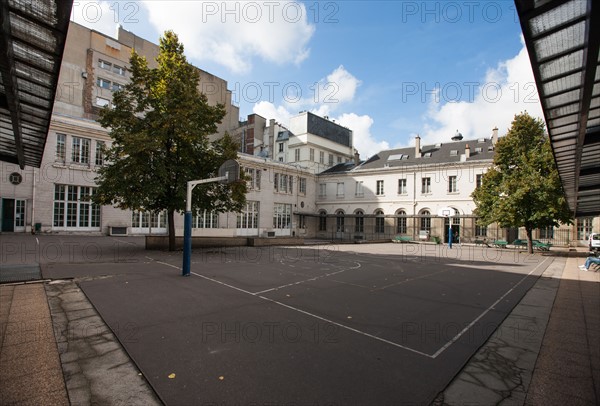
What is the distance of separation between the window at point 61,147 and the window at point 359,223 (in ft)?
112

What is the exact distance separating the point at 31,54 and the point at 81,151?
27.8 m

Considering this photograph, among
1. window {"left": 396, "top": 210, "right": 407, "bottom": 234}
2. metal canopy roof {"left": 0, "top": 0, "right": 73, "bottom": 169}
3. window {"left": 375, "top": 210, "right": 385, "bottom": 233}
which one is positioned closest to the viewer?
metal canopy roof {"left": 0, "top": 0, "right": 73, "bottom": 169}

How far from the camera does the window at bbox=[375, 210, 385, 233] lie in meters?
44.0

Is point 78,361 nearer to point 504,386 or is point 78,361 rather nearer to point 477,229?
point 504,386

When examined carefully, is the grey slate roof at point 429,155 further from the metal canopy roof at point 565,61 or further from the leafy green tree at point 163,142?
the metal canopy roof at point 565,61

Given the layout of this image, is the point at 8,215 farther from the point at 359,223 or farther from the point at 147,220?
the point at 359,223

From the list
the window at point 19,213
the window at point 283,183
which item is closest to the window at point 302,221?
the window at point 283,183

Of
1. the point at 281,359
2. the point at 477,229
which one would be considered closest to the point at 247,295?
the point at 281,359

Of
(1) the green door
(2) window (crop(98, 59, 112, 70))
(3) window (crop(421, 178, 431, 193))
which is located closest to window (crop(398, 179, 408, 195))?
(3) window (crop(421, 178, 431, 193))

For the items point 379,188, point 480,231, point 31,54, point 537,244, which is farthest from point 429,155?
point 31,54

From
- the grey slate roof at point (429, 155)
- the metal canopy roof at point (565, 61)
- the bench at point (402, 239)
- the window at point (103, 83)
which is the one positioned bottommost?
the bench at point (402, 239)

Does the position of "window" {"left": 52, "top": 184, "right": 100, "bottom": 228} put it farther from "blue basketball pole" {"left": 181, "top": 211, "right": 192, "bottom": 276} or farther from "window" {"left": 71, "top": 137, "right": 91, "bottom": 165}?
"blue basketball pole" {"left": 181, "top": 211, "right": 192, "bottom": 276}

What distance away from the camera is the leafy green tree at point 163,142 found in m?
15.9

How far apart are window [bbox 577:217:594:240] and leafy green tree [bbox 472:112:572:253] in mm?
13329
